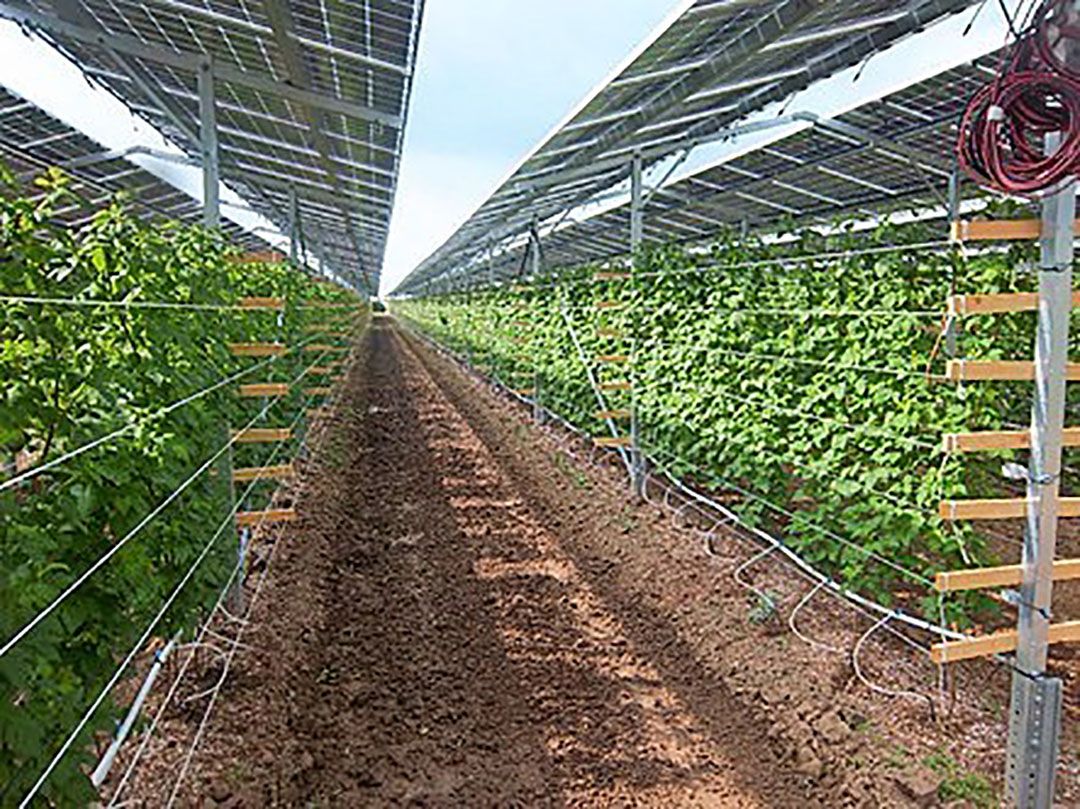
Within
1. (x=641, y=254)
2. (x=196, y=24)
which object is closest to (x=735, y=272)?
(x=641, y=254)

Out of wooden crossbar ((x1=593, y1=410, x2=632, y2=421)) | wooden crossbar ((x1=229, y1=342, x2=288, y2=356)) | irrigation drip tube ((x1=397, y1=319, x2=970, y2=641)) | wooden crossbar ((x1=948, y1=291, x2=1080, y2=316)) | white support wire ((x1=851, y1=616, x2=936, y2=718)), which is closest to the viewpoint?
wooden crossbar ((x1=948, y1=291, x2=1080, y2=316))

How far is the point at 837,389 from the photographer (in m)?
5.28

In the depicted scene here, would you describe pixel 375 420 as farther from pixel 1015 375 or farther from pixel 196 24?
pixel 1015 375

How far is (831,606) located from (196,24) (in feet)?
21.7

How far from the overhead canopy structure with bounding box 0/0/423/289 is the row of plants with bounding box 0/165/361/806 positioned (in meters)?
3.13

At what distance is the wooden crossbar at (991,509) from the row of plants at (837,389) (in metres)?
0.47

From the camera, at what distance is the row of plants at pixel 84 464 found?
2.21 meters

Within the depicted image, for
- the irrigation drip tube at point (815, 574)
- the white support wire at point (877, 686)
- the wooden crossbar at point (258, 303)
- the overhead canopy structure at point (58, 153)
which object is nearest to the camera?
the white support wire at point (877, 686)

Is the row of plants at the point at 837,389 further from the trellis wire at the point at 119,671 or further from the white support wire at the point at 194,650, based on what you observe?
the white support wire at the point at 194,650

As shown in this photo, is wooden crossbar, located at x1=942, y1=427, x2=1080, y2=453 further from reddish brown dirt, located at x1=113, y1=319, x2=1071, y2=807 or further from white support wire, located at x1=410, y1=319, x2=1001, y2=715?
reddish brown dirt, located at x1=113, y1=319, x2=1071, y2=807

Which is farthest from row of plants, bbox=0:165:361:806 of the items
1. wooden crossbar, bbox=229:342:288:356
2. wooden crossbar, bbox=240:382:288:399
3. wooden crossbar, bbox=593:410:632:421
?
wooden crossbar, bbox=593:410:632:421

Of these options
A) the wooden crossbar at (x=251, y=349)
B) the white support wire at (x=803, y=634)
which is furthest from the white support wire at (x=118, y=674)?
the white support wire at (x=803, y=634)

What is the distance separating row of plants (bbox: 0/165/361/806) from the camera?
2215 millimetres

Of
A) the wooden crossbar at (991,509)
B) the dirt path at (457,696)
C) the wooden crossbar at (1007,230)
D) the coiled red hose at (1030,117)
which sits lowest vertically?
the dirt path at (457,696)
